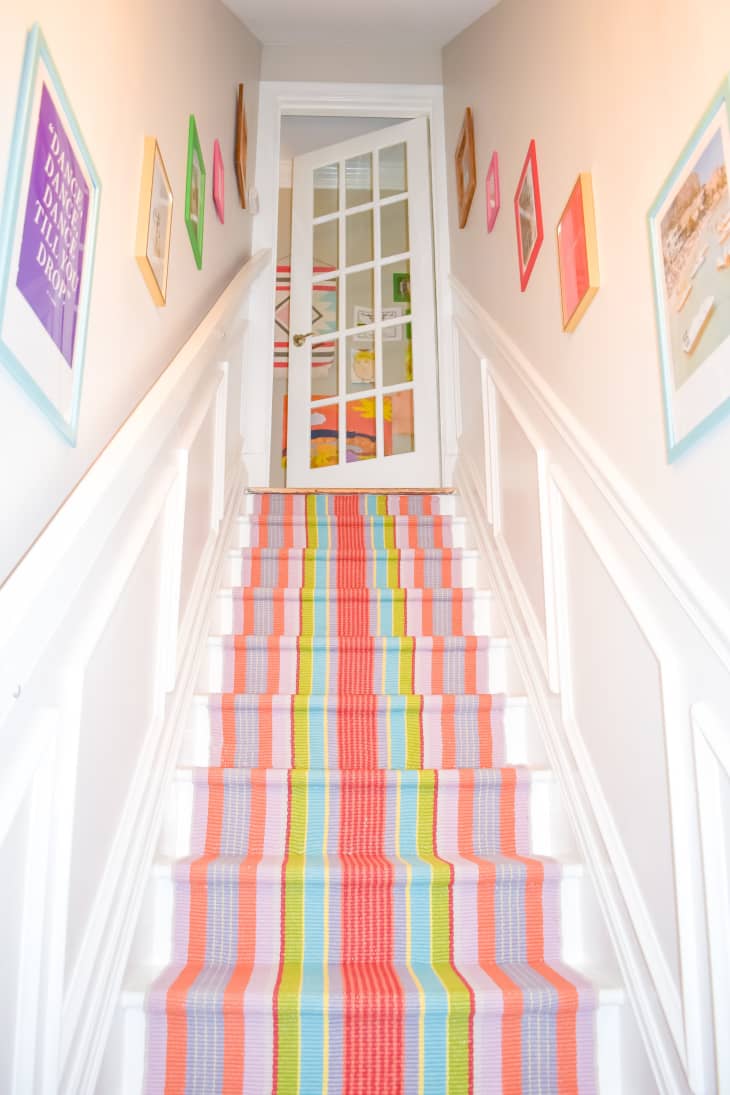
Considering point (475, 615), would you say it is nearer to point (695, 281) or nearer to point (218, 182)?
point (695, 281)

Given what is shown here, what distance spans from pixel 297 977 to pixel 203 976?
0.18 metres

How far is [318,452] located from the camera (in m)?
3.87

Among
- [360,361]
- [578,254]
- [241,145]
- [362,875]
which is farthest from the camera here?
[360,361]

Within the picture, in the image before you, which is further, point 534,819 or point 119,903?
point 534,819

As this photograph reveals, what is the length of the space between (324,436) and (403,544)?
120 centimetres

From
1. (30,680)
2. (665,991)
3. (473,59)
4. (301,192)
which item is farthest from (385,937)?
(301,192)

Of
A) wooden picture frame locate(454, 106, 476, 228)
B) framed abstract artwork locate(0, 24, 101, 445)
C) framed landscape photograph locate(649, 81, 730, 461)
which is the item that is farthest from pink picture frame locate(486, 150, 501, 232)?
framed abstract artwork locate(0, 24, 101, 445)

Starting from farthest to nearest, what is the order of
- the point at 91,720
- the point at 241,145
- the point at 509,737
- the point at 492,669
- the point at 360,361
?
the point at 360,361, the point at 241,145, the point at 492,669, the point at 509,737, the point at 91,720

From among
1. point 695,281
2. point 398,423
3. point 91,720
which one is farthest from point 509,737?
point 398,423

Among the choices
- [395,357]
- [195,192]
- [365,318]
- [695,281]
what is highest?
[365,318]

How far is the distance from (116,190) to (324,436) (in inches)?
89.7

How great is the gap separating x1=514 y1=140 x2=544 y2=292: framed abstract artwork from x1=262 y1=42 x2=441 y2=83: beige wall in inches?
76.8

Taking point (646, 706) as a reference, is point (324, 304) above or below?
above

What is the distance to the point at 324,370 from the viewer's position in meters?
4.15
